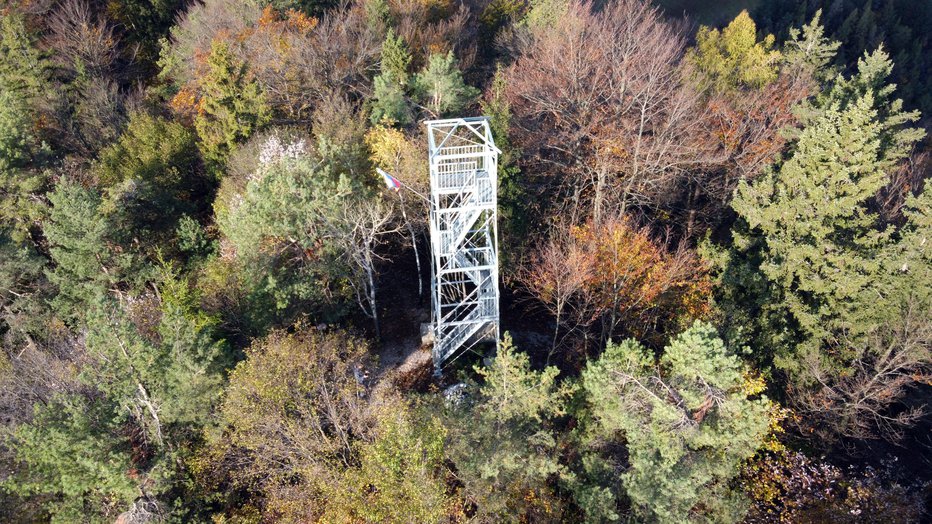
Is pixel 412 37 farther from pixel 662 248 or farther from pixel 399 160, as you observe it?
pixel 662 248

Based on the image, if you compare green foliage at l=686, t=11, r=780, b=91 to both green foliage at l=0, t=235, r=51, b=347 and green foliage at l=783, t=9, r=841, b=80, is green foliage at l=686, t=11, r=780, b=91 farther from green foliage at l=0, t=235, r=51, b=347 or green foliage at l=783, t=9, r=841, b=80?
green foliage at l=0, t=235, r=51, b=347

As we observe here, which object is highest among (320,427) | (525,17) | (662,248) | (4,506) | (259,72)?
(525,17)

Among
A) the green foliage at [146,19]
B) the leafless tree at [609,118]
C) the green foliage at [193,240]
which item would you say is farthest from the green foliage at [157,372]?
the green foliage at [146,19]

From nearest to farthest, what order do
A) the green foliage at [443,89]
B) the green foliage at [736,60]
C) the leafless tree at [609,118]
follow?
the leafless tree at [609,118]
the green foliage at [443,89]
the green foliage at [736,60]

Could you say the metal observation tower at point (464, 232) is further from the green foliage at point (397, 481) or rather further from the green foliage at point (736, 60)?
the green foliage at point (736, 60)

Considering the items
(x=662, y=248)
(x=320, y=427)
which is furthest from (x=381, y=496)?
(x=662, y=248)

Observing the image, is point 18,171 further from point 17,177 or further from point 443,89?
point 443,89
